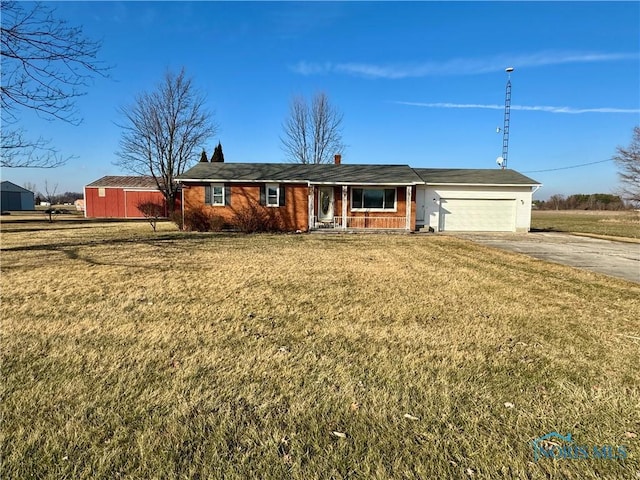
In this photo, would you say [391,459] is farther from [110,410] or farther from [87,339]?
[87,339]

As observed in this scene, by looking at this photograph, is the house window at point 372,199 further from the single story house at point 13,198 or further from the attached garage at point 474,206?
the single story house at point 13,198

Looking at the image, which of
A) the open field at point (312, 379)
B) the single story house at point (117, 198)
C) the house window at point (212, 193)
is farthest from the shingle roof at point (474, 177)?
the single story house at point (117, 198)

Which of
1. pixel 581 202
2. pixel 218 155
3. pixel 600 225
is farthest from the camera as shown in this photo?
pixel 581 202

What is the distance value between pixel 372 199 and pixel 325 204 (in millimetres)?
2717

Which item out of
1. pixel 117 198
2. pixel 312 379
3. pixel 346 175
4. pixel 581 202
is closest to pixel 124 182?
pixel 117 198

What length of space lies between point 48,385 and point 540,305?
6.21m

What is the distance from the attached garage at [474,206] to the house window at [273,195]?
307 inches

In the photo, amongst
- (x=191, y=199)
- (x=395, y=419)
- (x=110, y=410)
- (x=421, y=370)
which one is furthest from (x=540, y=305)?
(x=191, y=199)

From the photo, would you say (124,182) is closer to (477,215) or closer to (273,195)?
(273,195)

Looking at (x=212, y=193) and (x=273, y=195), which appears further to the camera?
(x=273, y=195)

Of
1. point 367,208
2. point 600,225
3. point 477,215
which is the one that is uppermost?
point 367,208

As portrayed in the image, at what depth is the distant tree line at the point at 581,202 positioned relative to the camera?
222ft

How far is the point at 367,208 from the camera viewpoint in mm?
20469

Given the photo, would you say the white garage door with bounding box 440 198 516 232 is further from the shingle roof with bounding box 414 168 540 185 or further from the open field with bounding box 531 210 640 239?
the open field with bounding box 531 210 640 239
